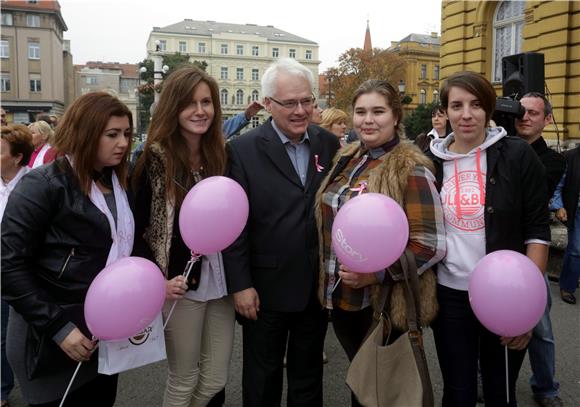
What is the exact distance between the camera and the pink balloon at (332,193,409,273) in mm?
1947

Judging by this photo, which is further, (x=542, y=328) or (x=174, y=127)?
(x=542, y=328)

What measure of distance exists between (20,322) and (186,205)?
2.99 feet

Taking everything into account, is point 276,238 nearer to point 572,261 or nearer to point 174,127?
point 174,127

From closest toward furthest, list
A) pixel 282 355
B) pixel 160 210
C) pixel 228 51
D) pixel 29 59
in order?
pixel 160 210, pixel 282 355, pixel 29 59, pixel 228 51

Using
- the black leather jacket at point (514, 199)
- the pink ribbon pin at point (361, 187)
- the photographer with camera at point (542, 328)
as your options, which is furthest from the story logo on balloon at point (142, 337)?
the photographer with camera at point (542, 328)

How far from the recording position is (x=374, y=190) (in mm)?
2162

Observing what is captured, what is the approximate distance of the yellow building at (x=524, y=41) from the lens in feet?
36.6

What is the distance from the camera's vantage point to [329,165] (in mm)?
2604

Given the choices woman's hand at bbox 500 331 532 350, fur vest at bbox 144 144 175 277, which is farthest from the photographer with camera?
fur vest at bbox 144 144 175 277

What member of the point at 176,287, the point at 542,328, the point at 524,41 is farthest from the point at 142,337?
the point at 524,41

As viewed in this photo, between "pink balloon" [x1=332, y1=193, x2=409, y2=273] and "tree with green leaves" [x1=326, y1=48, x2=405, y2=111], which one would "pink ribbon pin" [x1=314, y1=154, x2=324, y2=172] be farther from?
"tree with green leaves" [x1=326, y1=48, x2=405, y2=111]

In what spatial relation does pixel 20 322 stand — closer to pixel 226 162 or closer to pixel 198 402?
pixel 198 402

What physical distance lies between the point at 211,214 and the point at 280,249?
489 millimetres

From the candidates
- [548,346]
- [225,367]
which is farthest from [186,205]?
[548,346]
